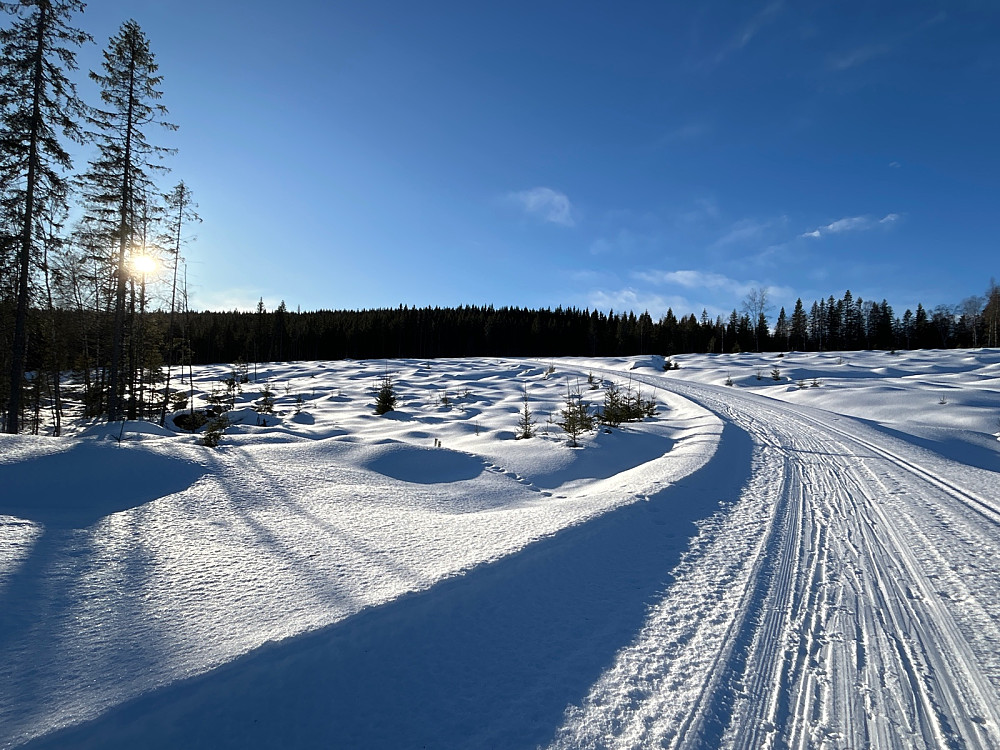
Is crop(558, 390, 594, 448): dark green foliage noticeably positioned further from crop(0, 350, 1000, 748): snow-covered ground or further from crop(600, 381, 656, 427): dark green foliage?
crop(0, 350, 1000, 748): snow-covered ground

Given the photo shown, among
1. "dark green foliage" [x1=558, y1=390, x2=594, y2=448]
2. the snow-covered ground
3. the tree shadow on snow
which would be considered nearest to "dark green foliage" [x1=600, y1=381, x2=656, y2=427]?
"dark green foliage" [x1=558, y1=390, x2=594, y2=448]

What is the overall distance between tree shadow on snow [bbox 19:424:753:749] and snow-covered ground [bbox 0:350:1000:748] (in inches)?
0.5

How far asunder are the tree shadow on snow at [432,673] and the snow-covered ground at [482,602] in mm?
13

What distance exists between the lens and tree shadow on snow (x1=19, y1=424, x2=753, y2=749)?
5.88 feet

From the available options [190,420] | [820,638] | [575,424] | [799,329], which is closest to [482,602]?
[820,638]

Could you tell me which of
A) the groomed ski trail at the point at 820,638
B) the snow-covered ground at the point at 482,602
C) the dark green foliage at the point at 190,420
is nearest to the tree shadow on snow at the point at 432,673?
the snow-covered ground at the point at 482,602

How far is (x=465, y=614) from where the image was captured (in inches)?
106

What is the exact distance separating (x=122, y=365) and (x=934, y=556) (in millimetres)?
21916

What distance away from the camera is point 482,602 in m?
2.81

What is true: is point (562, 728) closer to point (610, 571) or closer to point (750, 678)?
point (750, 678)

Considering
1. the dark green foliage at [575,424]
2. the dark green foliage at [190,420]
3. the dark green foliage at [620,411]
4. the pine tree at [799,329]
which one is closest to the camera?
the dark green foliage at [575,424]

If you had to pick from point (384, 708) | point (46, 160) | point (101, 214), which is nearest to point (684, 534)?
point (384, 708)

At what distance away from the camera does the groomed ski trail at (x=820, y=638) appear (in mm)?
1965

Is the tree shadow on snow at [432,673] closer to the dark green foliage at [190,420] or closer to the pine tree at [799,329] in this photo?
the dark green foliage at [190,420]
